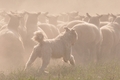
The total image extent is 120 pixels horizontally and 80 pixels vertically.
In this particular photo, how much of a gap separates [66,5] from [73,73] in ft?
131

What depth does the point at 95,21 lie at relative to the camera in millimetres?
13734

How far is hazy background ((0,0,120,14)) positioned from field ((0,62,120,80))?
119 ft

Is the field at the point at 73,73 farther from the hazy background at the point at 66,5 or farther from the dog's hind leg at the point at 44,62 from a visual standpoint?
the hazy background at the point at 66,5

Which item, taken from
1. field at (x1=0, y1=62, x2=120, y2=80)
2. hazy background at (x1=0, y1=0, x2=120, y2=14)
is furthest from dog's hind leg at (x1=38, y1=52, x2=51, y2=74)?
hazy background at (x1=0, y1=0, x2=120, y2=14)

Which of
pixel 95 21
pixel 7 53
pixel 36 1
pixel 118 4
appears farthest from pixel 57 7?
pixel 7 53

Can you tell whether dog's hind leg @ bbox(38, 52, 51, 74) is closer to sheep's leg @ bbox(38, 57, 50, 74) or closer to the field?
sheep's leg @ bbox(38, 57, 50, 74)

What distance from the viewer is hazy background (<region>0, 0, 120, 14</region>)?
46.7 metres

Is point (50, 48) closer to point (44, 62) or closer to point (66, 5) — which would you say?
point (44, 62)

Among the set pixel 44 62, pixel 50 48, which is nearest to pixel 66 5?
pixel 50 48

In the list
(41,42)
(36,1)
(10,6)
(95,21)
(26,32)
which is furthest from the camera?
(36,1)

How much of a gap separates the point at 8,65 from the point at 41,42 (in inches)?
77.8

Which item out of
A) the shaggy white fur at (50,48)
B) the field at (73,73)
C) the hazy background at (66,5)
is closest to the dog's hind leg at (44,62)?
the shaggy white fur at (50,48)

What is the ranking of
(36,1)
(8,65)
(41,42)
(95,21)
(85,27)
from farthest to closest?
(36,1)
(95,21)
(85,27)
(8,65)
(41,42)

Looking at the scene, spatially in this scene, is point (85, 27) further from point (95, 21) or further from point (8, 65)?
point (8, 65)
